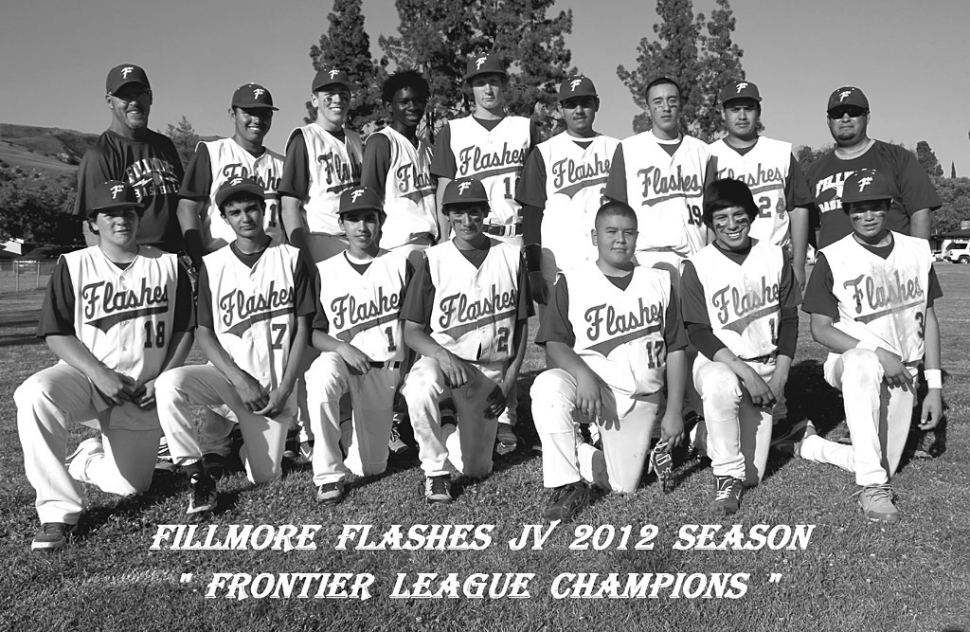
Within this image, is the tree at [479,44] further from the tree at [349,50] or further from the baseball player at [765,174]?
the baseball player at [765,174]

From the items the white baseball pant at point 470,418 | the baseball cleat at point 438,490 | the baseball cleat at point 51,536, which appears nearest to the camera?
the baseball cleat at point 51,536

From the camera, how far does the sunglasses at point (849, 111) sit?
561cm

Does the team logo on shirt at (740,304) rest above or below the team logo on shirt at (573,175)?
below

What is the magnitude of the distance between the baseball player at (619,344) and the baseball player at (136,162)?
301cm

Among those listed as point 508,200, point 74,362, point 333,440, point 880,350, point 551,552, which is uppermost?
point 508,200

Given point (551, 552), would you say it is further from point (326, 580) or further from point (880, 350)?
point (880, 350)

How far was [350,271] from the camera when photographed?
202 inches

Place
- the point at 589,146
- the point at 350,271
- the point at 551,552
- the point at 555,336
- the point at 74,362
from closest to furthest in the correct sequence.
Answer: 1. the point at 551,552
2. the point at 74,362
3. the point at 555,336
4. the point at 350,271
5. the point at 589,146

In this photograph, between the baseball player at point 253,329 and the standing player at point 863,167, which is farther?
the standing player at point 863,167

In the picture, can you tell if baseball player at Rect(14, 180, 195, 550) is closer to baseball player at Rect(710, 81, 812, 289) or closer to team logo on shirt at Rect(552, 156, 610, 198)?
team logo on shirt at Rect(552, 156, 610, 198)

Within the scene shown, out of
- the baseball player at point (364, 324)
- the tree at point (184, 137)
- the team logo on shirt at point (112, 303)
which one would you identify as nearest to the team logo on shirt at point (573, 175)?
the baseball player at point (364, 324)

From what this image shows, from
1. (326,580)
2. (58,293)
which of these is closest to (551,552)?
(326,580)

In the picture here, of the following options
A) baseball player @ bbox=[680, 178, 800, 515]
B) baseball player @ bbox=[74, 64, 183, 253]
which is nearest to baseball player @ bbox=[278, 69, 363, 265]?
baseball player @ bbox=[74, 64, 183, 253]

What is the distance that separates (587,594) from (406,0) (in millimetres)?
36669
